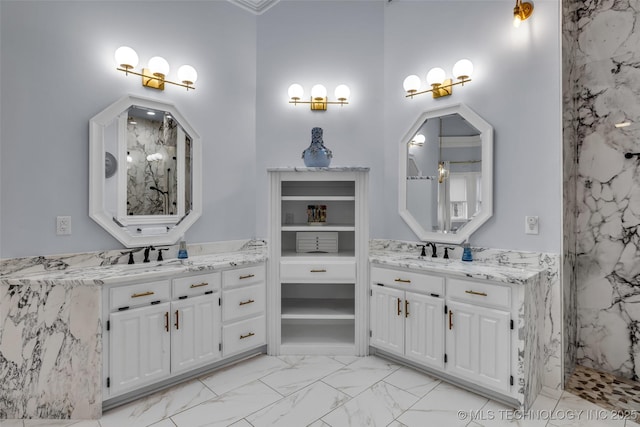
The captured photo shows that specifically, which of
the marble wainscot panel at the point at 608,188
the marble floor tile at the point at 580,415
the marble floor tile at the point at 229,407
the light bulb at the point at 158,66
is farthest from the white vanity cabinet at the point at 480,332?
the light bulb at the point at 158,66

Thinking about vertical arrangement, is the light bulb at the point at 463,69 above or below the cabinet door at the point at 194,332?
above

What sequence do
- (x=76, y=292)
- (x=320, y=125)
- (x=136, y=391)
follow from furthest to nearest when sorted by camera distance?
1. (x=320, y=125)
2. (x=136, y=391)
3. (x=76, y=292)

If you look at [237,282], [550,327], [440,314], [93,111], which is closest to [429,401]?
[440,314]

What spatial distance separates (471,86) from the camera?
2.77m

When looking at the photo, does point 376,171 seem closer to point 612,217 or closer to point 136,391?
point 612,217

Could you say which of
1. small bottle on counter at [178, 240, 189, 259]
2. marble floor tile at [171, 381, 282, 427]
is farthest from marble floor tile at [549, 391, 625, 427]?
small bottle on counter at [178, 240, 189, 259]

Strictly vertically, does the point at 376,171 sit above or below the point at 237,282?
above

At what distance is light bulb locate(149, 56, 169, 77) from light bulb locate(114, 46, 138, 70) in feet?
0.49

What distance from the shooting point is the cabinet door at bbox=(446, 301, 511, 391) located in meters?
2.13

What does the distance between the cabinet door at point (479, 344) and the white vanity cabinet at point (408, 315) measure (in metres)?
0.09

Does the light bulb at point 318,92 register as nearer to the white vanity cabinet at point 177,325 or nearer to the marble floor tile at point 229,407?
the white vanity cabinet at point 177,325

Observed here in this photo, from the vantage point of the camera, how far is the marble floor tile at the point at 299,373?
2425 millimetres

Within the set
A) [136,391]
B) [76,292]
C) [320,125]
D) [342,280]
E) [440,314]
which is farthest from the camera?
[320,125]

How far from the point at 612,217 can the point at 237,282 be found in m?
2.89
